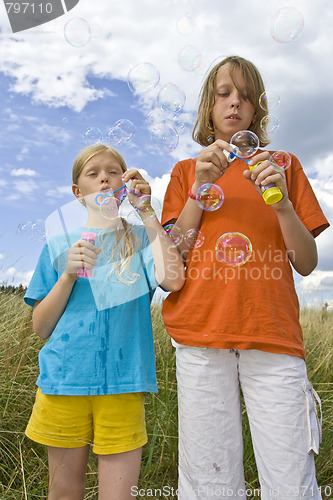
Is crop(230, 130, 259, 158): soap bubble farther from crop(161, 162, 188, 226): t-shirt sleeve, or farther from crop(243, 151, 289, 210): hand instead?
crop(161, 162, 188, 226): t-shirt sleeve

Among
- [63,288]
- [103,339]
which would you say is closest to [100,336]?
[103,339]

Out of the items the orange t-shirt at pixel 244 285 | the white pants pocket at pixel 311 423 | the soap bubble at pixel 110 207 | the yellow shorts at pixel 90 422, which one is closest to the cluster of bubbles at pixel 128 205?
the soap bubble at pixel 110 207

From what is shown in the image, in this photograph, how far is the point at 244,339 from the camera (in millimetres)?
1661

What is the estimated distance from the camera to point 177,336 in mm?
1774

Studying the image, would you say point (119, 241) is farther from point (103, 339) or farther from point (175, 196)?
point (103, 339)

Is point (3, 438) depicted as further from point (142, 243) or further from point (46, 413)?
point (142, 243)

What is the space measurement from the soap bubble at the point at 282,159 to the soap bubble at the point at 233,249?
0.41 meters

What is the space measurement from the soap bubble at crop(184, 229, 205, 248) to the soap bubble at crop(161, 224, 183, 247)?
33 millimetres

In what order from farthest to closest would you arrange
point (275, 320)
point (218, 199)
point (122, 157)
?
point (122, 157)
point (218, 199)
point (275, 320)

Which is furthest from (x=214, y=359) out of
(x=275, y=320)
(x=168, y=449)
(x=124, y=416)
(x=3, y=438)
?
(x=3, y=438)

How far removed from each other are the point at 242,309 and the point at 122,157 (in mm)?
1031

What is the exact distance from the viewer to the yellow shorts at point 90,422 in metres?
1.69

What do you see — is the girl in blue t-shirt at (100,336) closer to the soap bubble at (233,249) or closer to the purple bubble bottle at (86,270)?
the purple bubble bottle at (86,270)

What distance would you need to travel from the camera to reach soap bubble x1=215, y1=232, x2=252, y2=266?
5.63 feet
